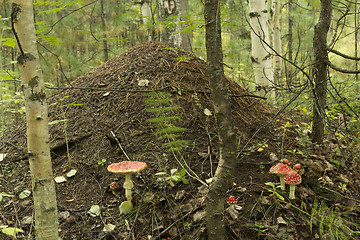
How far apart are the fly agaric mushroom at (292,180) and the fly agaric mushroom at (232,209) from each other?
1.79 feet

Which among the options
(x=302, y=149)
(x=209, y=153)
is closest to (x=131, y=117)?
(x=209, y=153)

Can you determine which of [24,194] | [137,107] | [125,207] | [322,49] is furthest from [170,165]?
[322,49]

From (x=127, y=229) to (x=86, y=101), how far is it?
2.24 metres

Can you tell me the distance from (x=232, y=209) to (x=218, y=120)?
3.15ft

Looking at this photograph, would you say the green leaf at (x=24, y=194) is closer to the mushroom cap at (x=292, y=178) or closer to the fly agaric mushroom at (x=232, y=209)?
the fly agaric mushroom at (x=232, y=209)

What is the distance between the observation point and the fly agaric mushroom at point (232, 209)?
2.04 metres

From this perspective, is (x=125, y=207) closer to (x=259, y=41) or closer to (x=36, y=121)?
(x=36, y=121)

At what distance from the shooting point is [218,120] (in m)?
1.68

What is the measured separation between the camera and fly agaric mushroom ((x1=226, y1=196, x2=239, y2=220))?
204 cm

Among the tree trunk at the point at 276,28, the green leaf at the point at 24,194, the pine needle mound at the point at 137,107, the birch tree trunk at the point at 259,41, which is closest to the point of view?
the green leaf at the point at 24,194

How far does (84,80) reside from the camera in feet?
13.7

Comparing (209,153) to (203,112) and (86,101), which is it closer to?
(203,112)

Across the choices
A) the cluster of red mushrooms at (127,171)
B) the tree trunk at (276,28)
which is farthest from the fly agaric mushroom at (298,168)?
the tree trunk at (276,28)

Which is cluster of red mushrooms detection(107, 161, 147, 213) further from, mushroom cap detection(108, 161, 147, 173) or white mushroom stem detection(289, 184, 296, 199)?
white mushroom stem detection(289, 184, 296, 199)
